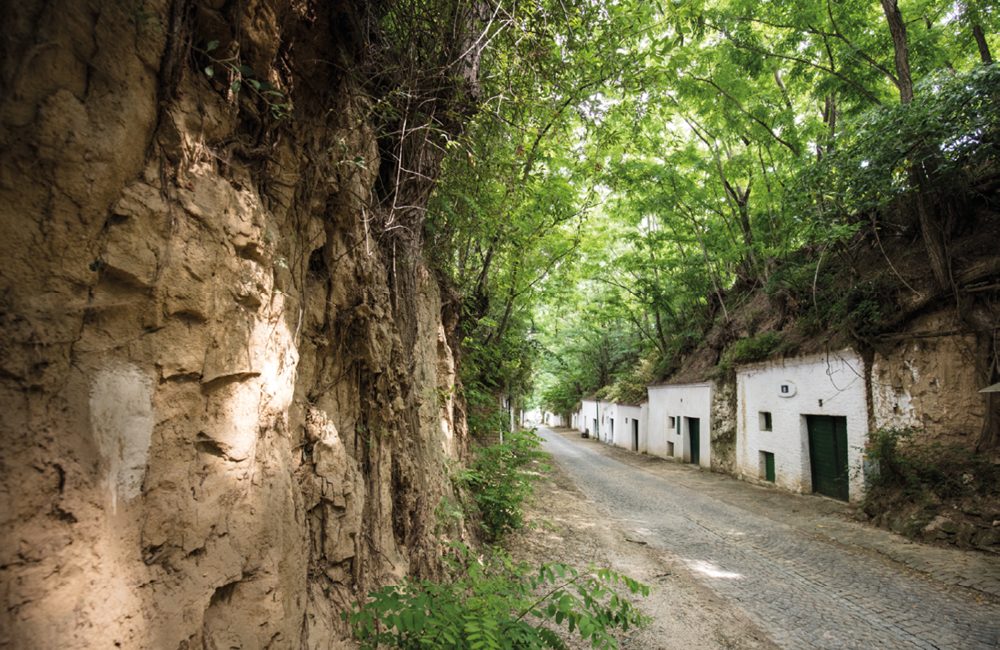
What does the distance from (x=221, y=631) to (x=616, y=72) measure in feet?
21.9

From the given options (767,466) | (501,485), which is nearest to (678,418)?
(767,466)

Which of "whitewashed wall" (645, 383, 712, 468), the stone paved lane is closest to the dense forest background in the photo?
"whitewashed wall" (645, 383, 712, 468)

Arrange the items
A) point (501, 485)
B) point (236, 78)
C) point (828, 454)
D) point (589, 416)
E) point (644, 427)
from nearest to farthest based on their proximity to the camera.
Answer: point (236, 78), point (501, 485), point (828, 454), point (644, 427), point (589, 416)

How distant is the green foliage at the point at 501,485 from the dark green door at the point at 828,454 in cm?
803

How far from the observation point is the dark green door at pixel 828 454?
11.5m

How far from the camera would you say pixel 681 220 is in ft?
60.1

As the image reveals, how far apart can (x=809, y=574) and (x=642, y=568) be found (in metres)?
2.39

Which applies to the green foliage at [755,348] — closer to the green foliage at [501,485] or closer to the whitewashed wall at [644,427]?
the whitewashed wall at [644,427]

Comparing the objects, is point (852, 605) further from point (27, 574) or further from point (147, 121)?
point (147, 121)

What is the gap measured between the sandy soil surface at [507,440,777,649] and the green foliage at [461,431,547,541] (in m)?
0.38

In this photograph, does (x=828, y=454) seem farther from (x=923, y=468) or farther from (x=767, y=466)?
(x=923, y=468)

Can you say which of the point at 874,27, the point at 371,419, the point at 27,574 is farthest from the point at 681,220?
the point at 27,574

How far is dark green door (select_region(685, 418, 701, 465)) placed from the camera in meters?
19.8

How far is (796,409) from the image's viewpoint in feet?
43.2
